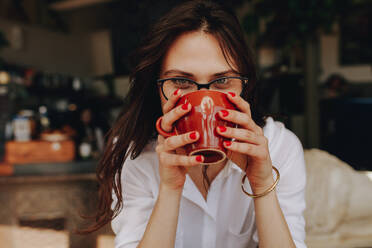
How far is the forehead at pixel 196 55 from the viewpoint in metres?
0.92

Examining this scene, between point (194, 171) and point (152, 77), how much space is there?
391 millimetres

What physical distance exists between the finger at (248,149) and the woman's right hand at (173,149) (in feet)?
0.24

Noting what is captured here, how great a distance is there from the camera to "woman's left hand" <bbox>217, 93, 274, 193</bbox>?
2.34 ft

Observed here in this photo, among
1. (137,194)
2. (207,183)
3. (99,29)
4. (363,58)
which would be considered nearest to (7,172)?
(137,194)

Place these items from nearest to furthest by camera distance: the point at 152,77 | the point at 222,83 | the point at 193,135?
the point at 193,135
the point at 222,83
the point at 152,77

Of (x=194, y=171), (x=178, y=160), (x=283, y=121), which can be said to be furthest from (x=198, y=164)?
(x=283, y=121)

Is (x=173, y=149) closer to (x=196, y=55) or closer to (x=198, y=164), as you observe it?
(x=198, y=164)

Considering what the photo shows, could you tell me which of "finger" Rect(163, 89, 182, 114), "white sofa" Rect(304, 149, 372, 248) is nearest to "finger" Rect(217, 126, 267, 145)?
"finger" Rect(163, 89, 182, 114)

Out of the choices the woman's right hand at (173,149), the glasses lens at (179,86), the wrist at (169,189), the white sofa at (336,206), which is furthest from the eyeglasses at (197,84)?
the white sofa at (336,206)

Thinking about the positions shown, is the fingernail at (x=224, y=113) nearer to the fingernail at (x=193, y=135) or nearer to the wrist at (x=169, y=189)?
the fingernail at (x=193, y=135)

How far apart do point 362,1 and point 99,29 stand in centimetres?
607

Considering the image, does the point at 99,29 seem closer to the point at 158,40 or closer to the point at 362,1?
the point at 362,1

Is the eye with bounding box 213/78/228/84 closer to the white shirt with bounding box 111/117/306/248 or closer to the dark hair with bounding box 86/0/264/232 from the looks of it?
the dark hair with bounding box 86/0/264/232

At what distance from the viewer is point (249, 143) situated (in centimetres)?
76
